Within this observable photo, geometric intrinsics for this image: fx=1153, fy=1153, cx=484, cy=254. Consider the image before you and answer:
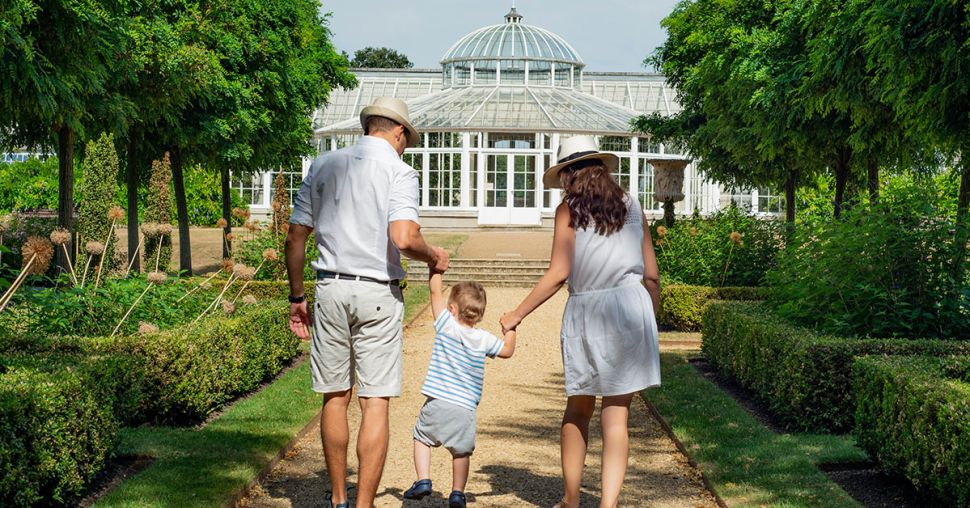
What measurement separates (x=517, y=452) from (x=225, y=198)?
18.4 m

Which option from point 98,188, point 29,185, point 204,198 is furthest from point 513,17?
point 98,188

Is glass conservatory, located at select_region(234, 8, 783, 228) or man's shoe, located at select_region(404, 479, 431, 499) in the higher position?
glass conservatory, located at select_region(234, 8, 783, 228)

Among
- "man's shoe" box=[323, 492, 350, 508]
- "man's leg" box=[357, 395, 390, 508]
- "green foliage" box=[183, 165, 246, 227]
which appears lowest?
"man's shoe" box=[323, 492, 350, 508]

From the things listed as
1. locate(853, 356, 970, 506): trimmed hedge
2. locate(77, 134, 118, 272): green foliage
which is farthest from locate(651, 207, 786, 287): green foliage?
locate(77, 134, 118, 272): green foliage

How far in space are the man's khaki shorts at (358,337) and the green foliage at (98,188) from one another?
13.4 metres

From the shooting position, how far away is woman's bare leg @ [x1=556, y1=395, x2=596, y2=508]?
4.88 meters

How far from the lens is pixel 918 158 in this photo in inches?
696

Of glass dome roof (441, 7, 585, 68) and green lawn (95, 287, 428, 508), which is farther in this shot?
glass dome roof (441, 7, 585, 68)

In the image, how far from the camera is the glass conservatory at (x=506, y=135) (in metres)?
34.0

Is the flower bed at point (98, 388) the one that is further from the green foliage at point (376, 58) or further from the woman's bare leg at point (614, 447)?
the green foliage at point (376, 58)

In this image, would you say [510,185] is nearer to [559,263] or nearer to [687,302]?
[687,302]

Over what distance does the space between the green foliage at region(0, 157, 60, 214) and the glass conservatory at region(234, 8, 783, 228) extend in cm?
558

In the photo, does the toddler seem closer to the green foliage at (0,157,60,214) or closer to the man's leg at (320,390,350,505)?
the man's leg at (320,390,350,505)

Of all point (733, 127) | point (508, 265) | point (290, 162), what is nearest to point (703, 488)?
point (733, 127)
